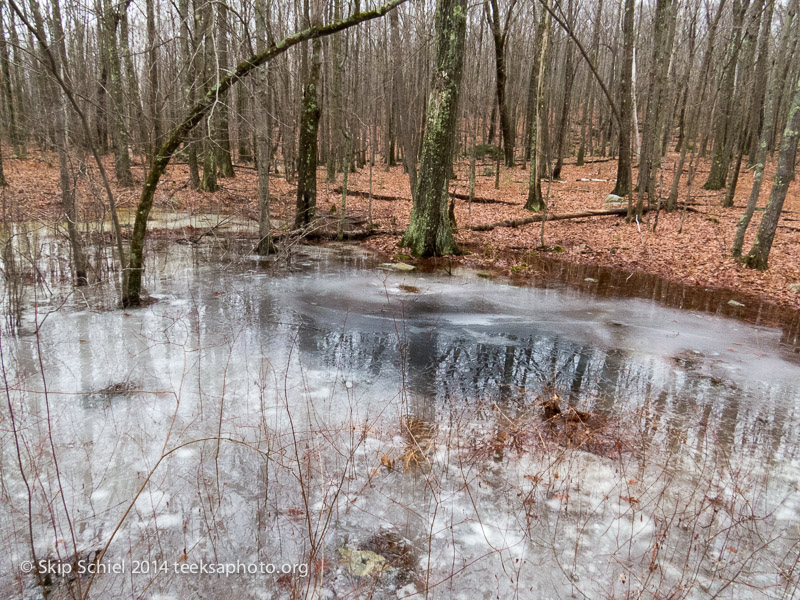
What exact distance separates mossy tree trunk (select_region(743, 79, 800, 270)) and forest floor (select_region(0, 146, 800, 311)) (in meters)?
0.37

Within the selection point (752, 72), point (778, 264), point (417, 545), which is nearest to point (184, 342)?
point (417, 545)

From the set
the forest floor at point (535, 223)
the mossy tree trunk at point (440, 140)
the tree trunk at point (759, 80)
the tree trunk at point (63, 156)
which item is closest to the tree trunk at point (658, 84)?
the forest floor at point (535, 223)

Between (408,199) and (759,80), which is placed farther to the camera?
(759,80)

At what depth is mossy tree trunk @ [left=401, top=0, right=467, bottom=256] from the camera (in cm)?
1071

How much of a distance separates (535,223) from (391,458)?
1284 centimetres

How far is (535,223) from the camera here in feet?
50.6

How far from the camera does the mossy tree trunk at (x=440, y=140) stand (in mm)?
10711

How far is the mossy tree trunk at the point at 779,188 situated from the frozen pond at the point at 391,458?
14.5 ft

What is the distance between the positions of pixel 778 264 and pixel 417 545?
37.3ft

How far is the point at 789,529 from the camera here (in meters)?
3.26

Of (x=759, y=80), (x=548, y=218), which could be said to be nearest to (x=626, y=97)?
(x=548, y=218)

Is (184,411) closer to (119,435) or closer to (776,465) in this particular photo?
(119,435)

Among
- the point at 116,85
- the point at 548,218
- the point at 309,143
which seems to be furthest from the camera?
the point at 116,85

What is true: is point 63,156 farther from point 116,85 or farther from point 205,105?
point 116,85
